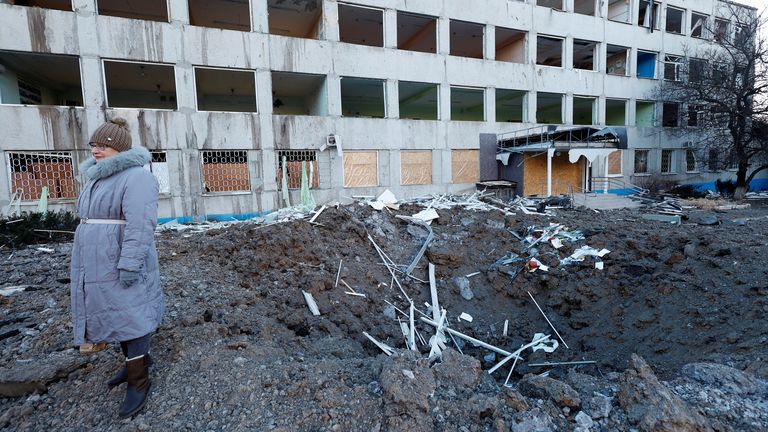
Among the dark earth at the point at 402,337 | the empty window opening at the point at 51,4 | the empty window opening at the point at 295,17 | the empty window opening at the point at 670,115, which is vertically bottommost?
the dark earth at the point at 402,337

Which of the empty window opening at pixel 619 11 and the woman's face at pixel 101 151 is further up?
the empty window opening at pixel 619 11

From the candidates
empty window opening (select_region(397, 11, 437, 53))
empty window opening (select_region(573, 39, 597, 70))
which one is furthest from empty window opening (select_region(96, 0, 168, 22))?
empty window opening (select_region(573, 39, 597, 70))

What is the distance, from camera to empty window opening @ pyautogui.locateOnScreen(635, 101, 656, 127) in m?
24.6

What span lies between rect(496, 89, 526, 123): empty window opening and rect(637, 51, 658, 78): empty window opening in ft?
25.0

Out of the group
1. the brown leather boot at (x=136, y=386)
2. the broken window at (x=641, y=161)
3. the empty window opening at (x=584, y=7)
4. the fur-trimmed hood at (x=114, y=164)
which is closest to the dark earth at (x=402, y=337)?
the brown leather boot at (x=136, y=386)

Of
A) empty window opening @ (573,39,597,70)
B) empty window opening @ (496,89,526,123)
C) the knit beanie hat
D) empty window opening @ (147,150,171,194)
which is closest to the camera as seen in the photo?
the knit beanie hat

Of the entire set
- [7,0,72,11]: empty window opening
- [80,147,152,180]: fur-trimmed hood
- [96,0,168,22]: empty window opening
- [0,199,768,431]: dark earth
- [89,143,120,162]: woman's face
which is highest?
[96,0,168,22]: empty window opening

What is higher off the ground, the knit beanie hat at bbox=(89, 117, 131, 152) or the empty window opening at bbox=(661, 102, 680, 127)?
the empty window opening at bbox=(661, 102, 680, 127)

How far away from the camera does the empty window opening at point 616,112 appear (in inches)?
939

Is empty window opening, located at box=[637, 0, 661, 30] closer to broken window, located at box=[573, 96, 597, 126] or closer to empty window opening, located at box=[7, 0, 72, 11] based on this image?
broken window, located at box=[573, 96, 597, 126]

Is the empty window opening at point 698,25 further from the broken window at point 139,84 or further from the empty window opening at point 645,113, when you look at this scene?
the broken window at point 139,84

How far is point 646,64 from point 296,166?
23713mm

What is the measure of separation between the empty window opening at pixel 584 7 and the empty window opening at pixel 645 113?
21.2 ft

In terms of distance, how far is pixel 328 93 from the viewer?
54.7 feet
